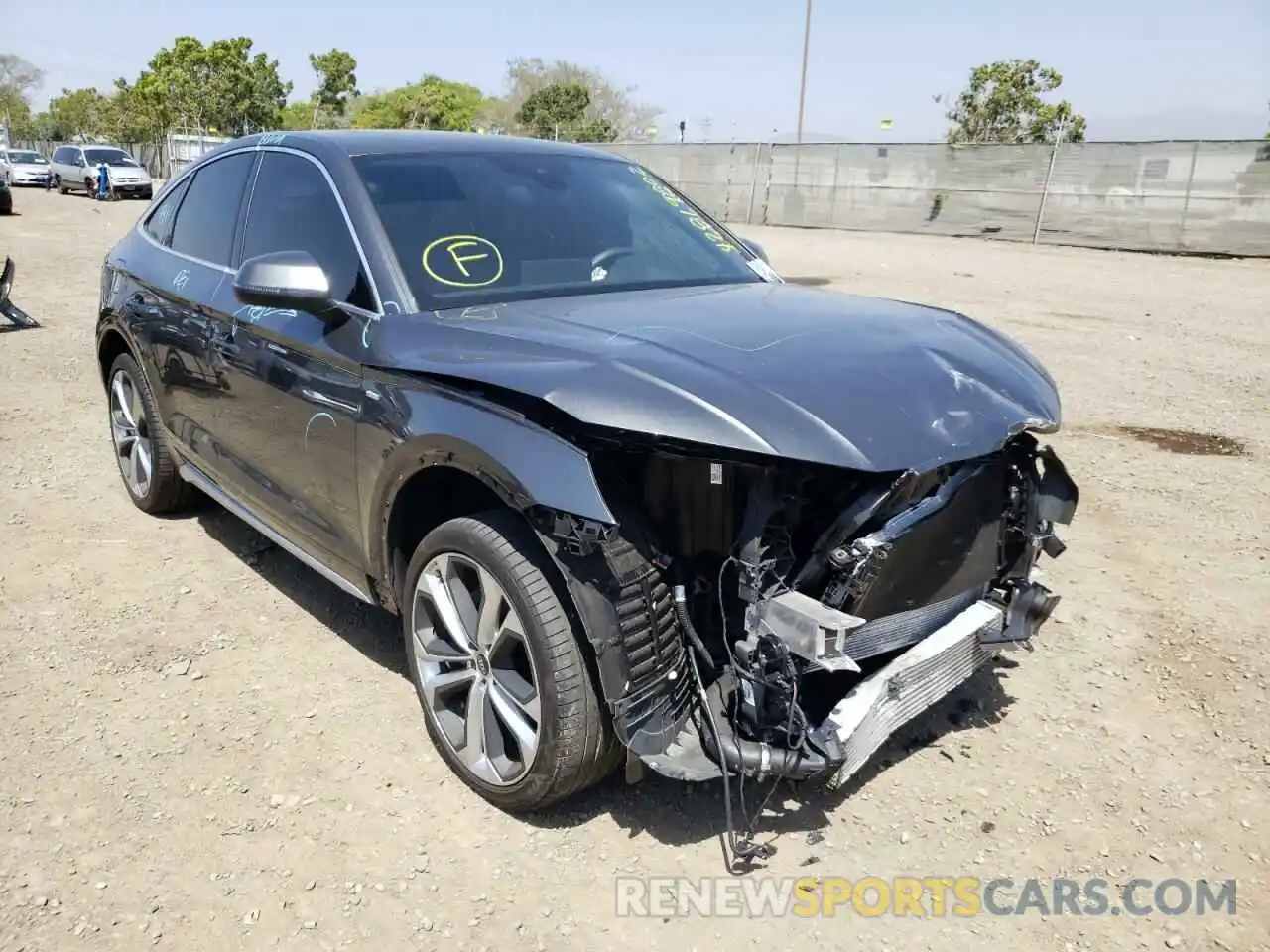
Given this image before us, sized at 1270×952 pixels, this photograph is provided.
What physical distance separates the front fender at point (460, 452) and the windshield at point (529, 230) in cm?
39

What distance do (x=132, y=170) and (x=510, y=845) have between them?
35.3 meters

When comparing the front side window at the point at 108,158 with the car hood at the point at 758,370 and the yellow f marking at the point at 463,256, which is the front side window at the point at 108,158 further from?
the car hood at the point at 758,370

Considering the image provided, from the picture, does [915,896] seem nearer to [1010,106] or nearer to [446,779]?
[446,779]

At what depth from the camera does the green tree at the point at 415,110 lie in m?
64.2

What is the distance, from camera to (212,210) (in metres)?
4.25

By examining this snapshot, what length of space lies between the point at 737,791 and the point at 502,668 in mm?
Result: 829

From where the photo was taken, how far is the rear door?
3076 mm

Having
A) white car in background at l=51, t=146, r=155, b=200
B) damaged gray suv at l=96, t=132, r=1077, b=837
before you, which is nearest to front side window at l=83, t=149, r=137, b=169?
white car in background at l=51, t=146, r=155, b=200

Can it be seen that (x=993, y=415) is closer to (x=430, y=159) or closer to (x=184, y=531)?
(x=430, y=159)

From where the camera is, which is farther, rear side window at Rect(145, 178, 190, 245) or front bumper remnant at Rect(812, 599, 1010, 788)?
rear side window at Rect(145, 178, 190, 245)

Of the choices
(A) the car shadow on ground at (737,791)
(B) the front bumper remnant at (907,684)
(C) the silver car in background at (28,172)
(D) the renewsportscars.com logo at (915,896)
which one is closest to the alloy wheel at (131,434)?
(A) the car shadow on ground at (737,791)

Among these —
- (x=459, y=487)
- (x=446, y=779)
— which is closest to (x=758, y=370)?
(x=459, y=487)

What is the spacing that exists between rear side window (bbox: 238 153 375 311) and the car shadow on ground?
1.43m

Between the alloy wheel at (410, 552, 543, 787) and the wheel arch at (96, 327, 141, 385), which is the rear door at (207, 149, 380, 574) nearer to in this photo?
the alloy wheel at (410, 552, 543, 787)
